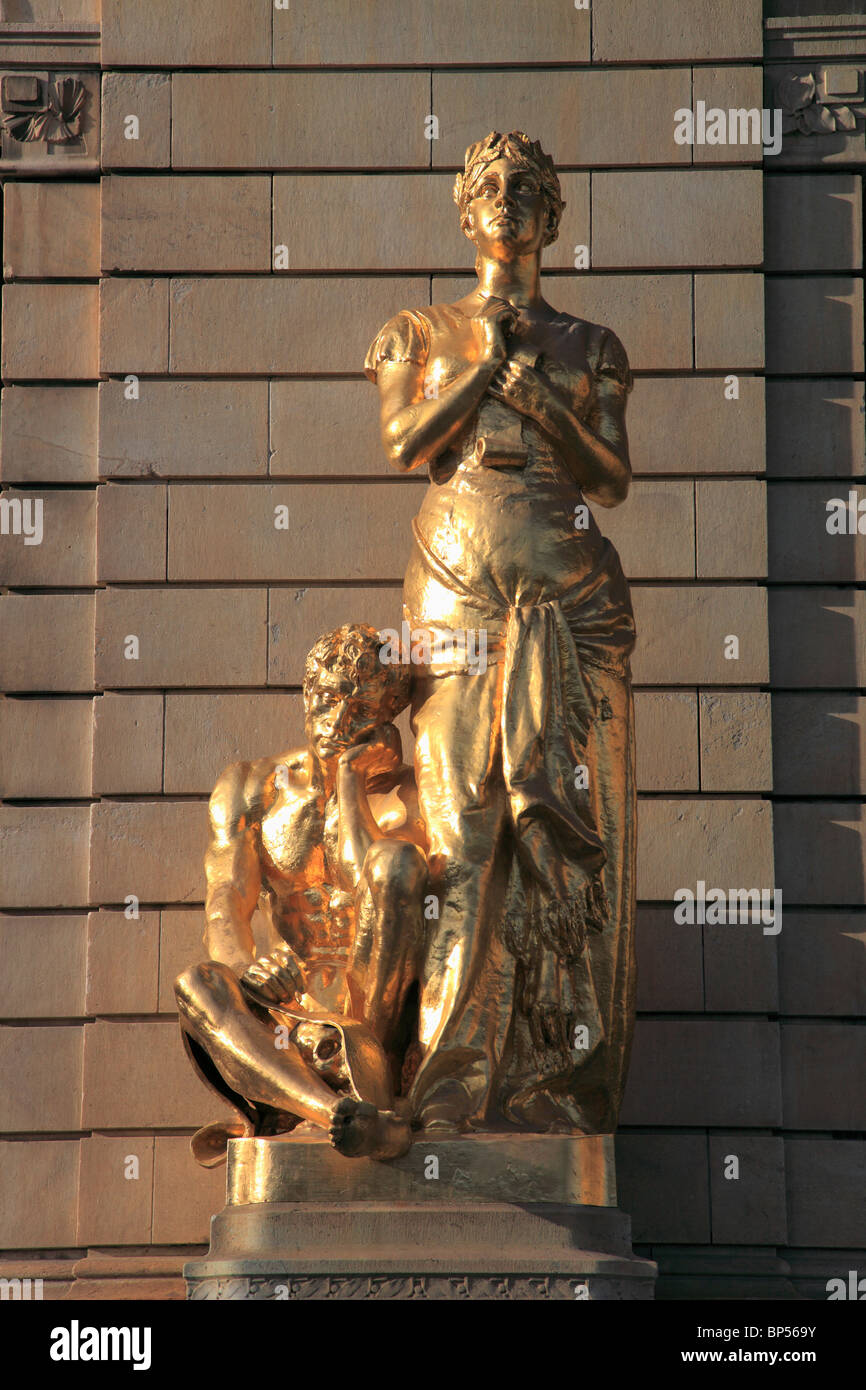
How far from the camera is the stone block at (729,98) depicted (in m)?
10.8

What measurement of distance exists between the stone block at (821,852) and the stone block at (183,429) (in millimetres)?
3053

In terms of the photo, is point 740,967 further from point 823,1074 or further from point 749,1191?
point 749,1191

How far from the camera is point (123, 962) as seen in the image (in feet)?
33.1

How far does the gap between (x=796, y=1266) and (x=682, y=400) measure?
14.0ft

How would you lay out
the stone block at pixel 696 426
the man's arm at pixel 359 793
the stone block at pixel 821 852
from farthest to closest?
the stone block at pixel 696 426, the stone block at pixel 821 852, the man's arm at pixel 359 793

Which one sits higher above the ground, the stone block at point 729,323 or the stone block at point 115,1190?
the stone block at point 729,323

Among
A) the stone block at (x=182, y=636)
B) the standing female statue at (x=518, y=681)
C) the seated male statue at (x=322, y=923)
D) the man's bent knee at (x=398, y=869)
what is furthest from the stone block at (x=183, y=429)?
the man's bent knee at (x=398, y=869)

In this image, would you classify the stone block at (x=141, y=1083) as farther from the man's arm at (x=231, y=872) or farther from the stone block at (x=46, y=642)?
the stone block at (x=46, y=642)

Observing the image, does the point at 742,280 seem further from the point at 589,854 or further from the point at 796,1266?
the point at 796,1266

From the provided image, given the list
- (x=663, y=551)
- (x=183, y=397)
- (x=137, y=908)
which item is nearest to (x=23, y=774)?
(x=137, y=908)

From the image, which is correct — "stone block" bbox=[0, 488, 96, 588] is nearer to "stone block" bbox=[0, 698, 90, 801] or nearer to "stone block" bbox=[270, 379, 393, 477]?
"stone block" bbox=[0, 698, 90, 801]

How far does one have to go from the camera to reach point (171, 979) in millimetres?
10039

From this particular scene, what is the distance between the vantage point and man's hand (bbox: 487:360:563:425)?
8.46 meters

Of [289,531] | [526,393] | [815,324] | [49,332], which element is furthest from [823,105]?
[49,332]
